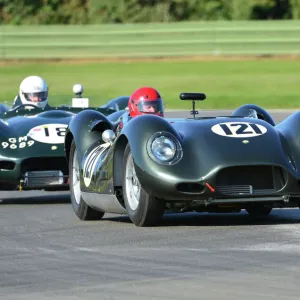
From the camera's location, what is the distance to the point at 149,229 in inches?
333

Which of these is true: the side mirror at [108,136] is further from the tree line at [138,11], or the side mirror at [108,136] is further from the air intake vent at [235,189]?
the tree line at [138,11]

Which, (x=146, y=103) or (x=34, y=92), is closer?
(x=146, y=103)

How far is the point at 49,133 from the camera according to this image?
484 inches

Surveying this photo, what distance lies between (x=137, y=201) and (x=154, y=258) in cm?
192

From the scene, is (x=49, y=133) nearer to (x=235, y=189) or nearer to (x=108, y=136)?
(x=108, y=136)

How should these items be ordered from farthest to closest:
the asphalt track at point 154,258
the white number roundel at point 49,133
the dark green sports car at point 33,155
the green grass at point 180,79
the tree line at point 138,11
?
the tree line at point 138,11 → the green grass at point 180,79 → the white number roundel at point 49,133 → the dark green sports car at point 33,155 → the asphalt track at point 154,258

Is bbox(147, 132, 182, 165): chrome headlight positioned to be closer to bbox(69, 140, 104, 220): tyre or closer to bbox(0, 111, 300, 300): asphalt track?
bbox(0, 111, 300, 300): asphalt track

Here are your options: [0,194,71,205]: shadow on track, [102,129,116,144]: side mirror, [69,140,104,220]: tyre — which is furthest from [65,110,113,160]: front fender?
[0,194,71,205]: shadow on track

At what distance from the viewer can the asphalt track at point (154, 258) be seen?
547cm

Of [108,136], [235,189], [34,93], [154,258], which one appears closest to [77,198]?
[108,136]

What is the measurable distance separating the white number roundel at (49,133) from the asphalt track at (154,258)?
207 cm

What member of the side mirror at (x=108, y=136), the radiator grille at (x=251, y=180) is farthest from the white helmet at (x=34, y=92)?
the radiator grille at (x=251, y=180)

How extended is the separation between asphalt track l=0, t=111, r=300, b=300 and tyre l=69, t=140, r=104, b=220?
0.13 m

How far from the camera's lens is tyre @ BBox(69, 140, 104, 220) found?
988 cm
